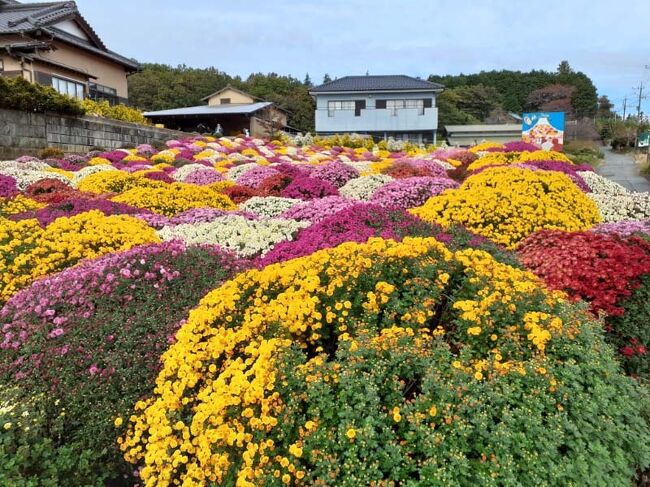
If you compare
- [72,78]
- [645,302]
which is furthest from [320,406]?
[72,78]

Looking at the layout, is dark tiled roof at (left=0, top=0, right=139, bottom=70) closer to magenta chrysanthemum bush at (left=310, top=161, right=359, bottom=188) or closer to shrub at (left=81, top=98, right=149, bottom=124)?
shrub at (left=81, top=98, right=149, bottom=124)

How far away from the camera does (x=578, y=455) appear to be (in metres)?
2.33

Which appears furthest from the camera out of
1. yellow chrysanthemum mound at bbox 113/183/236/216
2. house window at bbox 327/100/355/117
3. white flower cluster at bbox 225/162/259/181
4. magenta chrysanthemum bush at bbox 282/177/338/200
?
house window at bbox 327/100/355/117

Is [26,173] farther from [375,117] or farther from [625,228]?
[375,117]

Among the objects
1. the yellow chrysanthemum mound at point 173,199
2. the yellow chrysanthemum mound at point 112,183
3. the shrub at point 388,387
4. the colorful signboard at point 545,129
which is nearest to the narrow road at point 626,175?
the colorful signboard at point 545,129

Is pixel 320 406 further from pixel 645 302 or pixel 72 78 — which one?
pixel 72 78

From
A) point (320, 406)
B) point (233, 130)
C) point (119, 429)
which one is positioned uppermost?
point (233, 130)

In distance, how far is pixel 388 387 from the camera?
2.46 m

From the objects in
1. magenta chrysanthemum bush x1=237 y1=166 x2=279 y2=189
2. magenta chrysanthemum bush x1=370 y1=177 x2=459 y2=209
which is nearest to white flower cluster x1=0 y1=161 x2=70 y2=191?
magenta chrysanthemum bush x1=237 y1=166 x2=279 y2=189

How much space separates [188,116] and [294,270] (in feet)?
116

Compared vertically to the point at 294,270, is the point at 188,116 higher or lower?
higher

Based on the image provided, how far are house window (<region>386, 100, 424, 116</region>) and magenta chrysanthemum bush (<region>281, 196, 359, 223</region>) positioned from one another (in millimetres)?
33435

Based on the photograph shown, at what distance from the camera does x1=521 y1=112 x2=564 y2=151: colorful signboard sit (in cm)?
2267

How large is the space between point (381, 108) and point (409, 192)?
106 ft
